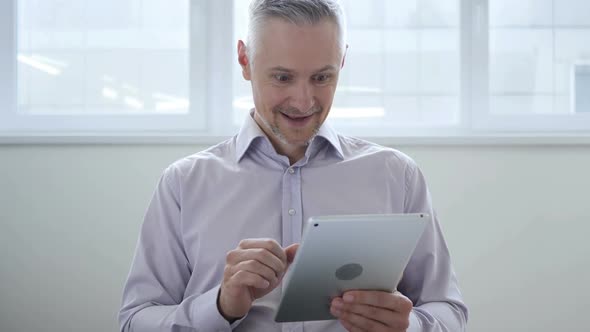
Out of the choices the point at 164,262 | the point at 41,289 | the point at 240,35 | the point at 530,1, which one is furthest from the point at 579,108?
the point at 41,289

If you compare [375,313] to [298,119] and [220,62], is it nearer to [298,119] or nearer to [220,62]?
[298,119]

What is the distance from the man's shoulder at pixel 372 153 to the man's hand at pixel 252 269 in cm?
45

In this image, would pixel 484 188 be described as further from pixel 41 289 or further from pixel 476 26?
pixel 41 289

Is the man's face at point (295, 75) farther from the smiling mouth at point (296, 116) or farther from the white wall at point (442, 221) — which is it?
the white wall at point (442, 221)

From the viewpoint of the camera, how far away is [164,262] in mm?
1513

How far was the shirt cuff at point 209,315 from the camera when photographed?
1.30 metres

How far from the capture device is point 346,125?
100 inches

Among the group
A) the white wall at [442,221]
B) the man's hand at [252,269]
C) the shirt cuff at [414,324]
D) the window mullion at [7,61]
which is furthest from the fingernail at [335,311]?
the window mullion at [7,61]

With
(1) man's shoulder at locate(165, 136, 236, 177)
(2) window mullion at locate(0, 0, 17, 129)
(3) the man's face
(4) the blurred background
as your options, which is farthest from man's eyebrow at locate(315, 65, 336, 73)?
(2) window mullion at locate(0, 0, 17, 129)

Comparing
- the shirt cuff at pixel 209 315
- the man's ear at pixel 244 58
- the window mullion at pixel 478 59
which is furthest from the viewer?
the window mullion at pixel 478 59

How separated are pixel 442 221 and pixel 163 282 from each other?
1.21 metres

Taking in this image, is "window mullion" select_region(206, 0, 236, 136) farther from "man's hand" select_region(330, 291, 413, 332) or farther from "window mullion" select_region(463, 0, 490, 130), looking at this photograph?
"man's hand" select_region(330, 291, 413, 332)

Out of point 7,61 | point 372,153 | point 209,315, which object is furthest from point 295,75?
point 7,61

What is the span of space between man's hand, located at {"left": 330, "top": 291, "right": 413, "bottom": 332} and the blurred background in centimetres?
127
